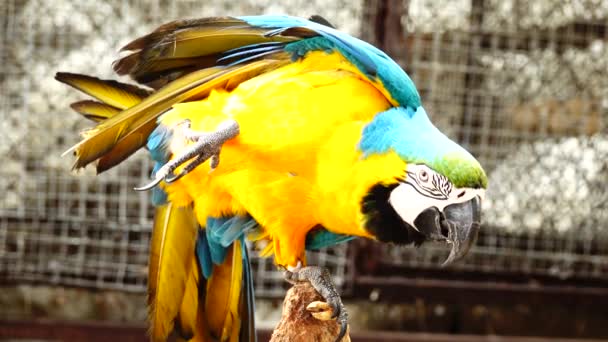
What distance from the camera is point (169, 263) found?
5.62 feet

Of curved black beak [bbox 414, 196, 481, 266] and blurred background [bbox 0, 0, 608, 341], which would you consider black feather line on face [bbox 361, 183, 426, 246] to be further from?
blurred background [bbox 0, 0, 608, 341]

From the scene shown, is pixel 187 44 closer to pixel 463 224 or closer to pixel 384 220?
pixel 384 220

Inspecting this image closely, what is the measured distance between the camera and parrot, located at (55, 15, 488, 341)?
129cm

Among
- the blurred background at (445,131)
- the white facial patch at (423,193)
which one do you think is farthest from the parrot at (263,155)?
the blurred background at (445,131)

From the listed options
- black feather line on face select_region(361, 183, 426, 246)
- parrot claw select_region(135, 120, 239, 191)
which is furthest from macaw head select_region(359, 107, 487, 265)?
parrot claw select_region(135, 120, 239, 191)

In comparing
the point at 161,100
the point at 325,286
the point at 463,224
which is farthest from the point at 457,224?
the point at 161,100

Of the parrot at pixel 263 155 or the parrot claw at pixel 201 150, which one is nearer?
the parrot at pixel 263 155

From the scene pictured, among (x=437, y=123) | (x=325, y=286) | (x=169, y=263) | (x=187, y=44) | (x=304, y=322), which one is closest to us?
(x=304, y=322)

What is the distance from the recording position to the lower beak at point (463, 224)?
48.8 inches

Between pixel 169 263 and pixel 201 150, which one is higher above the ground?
pixel 201 150

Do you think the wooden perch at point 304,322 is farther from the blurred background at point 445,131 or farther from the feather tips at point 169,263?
the blurred background at point 445,131

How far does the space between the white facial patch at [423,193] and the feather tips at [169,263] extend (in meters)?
0.57

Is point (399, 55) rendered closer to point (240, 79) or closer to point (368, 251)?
point (368, 251)

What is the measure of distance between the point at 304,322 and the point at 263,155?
322 millimetres
